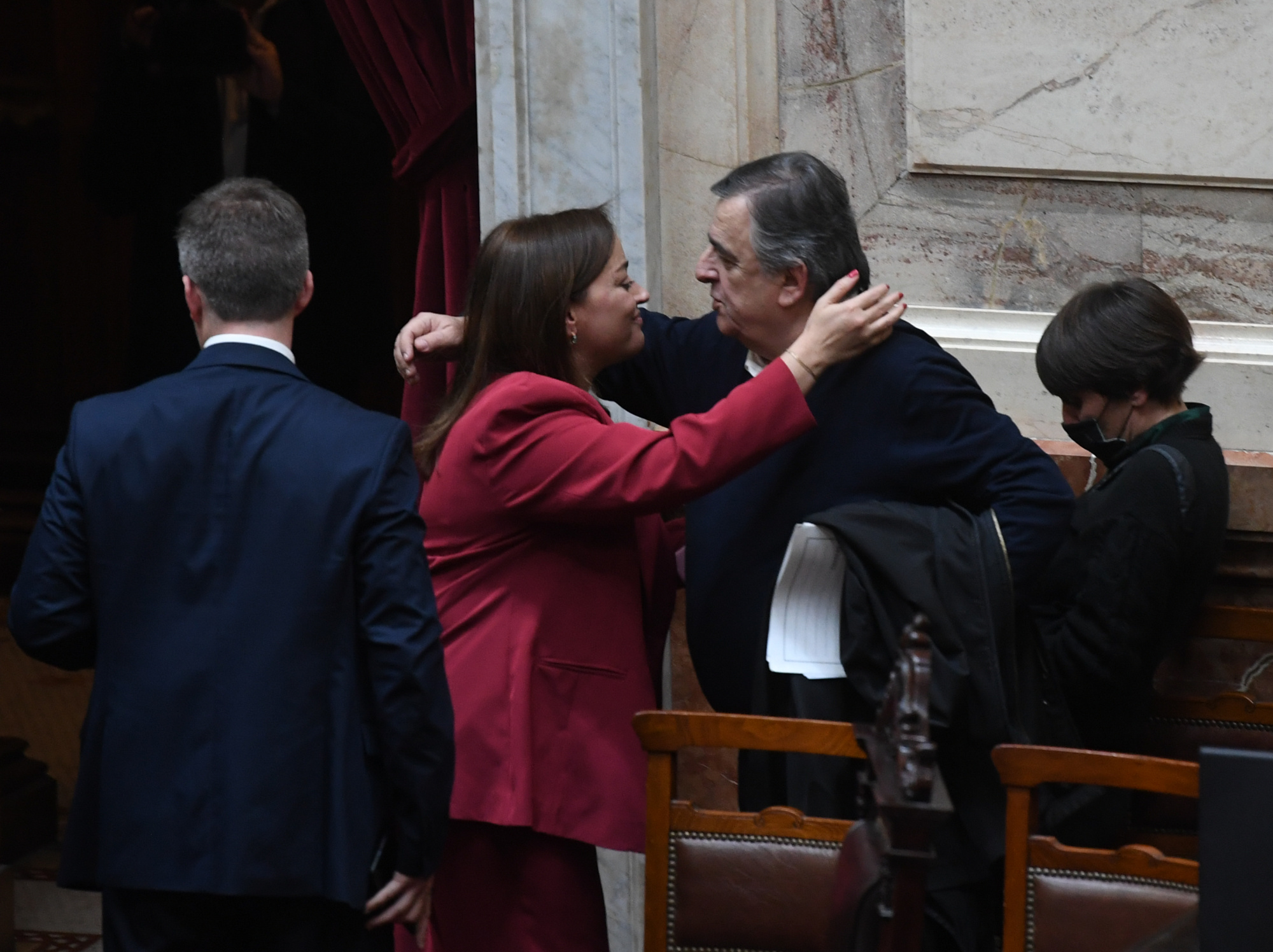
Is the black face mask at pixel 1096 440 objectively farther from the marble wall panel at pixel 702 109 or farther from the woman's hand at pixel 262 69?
the woman's hand at pixel 262 69

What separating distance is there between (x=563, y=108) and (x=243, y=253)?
4.79 feet

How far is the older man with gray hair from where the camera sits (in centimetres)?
225

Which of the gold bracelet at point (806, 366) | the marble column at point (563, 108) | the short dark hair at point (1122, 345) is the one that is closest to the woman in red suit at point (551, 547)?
the gold bracelet at point (806, 366)

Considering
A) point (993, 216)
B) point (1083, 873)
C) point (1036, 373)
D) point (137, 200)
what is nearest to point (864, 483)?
point (1083, 873)

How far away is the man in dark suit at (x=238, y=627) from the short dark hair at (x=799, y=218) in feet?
2.36

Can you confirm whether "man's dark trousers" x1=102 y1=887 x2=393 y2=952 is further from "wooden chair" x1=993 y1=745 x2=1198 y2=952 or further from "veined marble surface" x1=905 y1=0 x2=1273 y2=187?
"veined marble surface" x1=905 y1=0 x2=1273 y2=187

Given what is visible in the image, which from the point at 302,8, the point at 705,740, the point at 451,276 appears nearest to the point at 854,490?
the point at 705,740

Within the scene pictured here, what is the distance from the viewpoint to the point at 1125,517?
247 centimetres

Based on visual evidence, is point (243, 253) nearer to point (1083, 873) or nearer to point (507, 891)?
point (507, 891)

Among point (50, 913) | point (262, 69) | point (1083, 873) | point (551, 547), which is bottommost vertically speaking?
point (50, 913)

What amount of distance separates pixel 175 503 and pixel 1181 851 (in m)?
1.88

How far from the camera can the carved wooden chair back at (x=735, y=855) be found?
208cm

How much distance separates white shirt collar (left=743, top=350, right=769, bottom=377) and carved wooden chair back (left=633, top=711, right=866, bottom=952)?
0.63 m

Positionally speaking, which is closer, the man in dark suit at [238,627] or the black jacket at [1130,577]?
the man in dark suit at [238,627]
